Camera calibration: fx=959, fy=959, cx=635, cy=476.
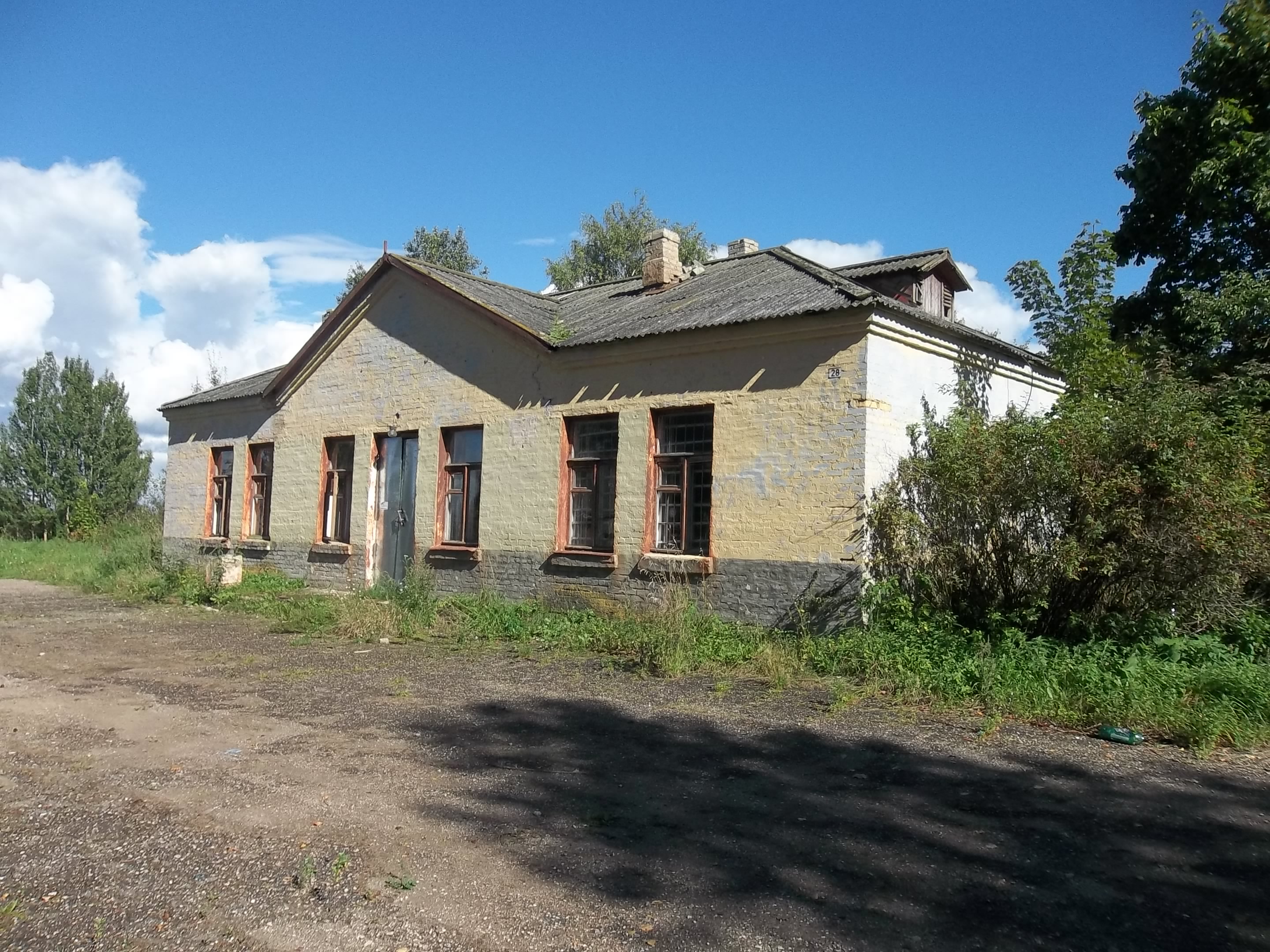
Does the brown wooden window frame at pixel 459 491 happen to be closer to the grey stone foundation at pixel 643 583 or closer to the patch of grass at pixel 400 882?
the grey stone foundation at pixel 643 583

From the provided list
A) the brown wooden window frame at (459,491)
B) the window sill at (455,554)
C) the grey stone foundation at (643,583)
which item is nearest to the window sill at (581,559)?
the grey stone foundation at (643,583)

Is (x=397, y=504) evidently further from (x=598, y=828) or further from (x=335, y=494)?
(x=598, y=828)

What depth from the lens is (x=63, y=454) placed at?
38.0 m

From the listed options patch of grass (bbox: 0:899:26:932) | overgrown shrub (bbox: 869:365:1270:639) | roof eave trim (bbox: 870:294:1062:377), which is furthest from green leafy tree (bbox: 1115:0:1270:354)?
patch of grass (bbox: 0:899:26:932)

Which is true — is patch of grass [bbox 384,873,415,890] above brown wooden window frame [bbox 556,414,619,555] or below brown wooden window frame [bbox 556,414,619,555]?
below

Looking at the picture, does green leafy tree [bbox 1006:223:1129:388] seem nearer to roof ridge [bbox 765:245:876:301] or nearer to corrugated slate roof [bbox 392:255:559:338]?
roof ridge [bbox 765:245:876:301]

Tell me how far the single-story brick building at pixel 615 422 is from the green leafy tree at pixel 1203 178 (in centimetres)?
409

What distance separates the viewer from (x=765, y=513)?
1099 cm

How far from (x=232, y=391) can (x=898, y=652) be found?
52.1ft

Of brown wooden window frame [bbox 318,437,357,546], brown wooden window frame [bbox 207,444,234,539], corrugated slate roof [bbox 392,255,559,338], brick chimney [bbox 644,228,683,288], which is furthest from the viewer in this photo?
brown wooden window frame [bbox 207,444,234,539]

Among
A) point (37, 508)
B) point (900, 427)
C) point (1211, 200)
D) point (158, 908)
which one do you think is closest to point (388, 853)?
point (158, 908)

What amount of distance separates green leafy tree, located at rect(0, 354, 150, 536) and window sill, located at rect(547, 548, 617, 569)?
30390mm

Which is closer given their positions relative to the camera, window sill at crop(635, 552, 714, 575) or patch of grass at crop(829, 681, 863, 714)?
patch of grass at crop(829, 681, 863, 714)

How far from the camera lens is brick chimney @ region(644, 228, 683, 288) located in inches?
597
